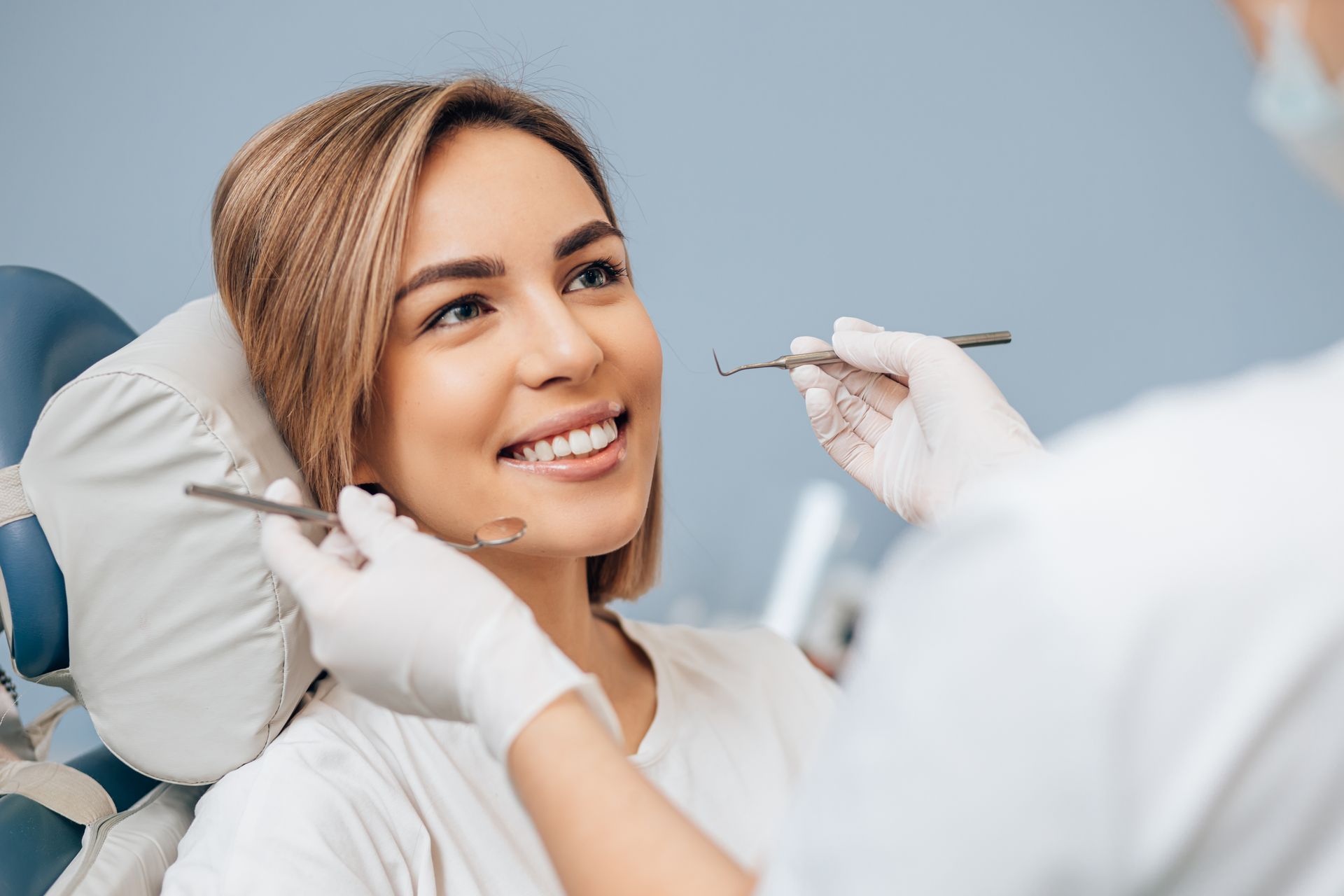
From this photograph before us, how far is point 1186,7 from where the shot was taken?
78.1 inches

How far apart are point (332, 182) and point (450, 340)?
23 centimetres

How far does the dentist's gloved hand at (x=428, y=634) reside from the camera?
74 centimetres

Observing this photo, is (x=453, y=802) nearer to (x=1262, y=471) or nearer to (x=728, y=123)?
(x=1262, y=471)

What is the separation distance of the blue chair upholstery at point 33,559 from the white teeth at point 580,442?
0.57 m

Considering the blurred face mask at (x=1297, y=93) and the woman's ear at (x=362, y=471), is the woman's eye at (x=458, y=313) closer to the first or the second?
the woman's ear at (x=362, y=471)

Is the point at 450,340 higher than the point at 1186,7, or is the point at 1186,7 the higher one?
the point at 1186,7

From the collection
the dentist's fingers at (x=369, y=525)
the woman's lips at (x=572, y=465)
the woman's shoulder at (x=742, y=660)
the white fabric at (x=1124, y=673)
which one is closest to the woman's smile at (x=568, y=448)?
the woman's lips at (x=572, y=465)

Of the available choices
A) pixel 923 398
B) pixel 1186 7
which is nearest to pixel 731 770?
pixel 923 398

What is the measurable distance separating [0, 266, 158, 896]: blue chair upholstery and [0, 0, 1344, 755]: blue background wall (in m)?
0.62

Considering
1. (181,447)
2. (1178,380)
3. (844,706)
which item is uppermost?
(844,706)

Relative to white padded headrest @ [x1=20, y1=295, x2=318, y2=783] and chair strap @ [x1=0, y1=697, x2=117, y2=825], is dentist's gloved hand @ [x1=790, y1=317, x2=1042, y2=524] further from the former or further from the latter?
chair strap @ [x1=0, y1=697, x2=117, y2=825]

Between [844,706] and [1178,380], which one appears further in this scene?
[1178,380]

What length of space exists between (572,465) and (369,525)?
34 centimetres

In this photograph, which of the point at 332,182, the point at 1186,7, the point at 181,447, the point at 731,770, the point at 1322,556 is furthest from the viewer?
the point at 1186,7
